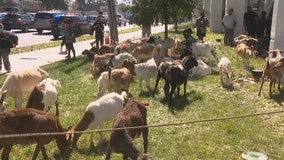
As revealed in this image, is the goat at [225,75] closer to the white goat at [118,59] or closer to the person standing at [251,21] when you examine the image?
the white goat at [118,59]

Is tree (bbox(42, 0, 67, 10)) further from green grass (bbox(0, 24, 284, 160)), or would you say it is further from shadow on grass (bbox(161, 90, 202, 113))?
shadow on grass (bbox(161, 90, 202, 113))

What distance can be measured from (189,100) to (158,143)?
2954 mm

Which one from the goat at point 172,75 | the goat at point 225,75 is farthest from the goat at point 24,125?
the goat at point 225,75

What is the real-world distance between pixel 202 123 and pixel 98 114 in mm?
2386

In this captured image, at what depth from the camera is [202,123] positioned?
7402mm

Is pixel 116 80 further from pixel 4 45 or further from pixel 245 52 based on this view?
pixel 245 52

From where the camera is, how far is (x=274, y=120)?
7500 millimetres

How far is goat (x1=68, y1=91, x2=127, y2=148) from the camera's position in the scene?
235 inches

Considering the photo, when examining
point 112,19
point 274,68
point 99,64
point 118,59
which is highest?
point 112,19

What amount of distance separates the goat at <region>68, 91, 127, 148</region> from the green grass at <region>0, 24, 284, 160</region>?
1.18ft

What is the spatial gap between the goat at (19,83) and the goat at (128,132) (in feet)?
11.2

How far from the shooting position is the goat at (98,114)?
5.98m

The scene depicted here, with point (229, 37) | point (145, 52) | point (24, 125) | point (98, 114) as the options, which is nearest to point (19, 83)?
point (98, 114)

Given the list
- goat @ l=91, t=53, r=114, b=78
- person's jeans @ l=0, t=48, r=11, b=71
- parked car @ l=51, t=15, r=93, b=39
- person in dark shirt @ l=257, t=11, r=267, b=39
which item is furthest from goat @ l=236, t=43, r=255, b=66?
parked car @ l=51, t=15, r=93, b=39
